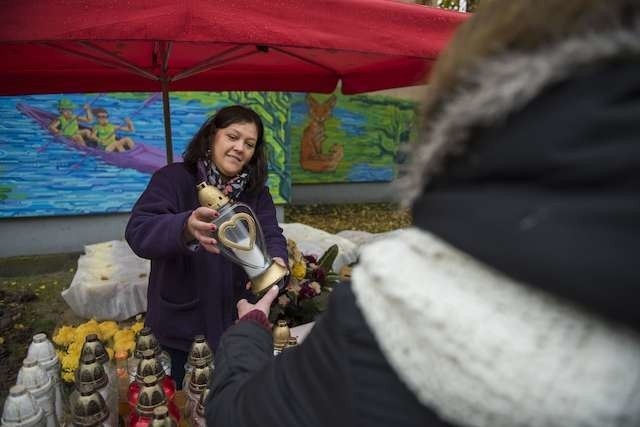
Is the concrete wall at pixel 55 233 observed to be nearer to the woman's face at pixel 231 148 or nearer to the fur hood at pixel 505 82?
the woman's face at pixel 231 148

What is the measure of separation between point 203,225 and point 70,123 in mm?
5387

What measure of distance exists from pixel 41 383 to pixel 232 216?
0.75 m

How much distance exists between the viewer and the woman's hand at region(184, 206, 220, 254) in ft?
4.90

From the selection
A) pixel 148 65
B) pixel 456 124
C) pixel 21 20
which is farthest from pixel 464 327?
pixel 148 65

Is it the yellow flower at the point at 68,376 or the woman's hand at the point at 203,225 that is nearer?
the woman's hand at the point at 203,225

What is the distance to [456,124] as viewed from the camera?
1.68ft

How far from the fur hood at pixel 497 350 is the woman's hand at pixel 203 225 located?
41.1 inches

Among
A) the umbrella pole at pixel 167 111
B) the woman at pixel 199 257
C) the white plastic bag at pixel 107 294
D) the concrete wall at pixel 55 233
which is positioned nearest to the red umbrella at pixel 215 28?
the umbrella pole at pixel 167 111

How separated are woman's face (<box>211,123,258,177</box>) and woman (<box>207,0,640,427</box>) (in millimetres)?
1432

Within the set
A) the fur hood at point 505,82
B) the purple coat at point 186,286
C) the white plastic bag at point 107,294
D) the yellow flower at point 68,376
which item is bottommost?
the white plastic bag at point 107,294

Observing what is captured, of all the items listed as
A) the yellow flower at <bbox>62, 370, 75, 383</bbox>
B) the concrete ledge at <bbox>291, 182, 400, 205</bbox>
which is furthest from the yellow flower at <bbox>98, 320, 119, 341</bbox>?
the concrete ledge at <bbox>291, 182, 400, 205</bbox>

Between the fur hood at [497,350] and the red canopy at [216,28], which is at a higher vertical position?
the red canopy at [216,28]

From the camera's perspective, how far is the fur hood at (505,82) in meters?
0.43

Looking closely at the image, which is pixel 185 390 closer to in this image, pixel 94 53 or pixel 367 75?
pixel 94 53
